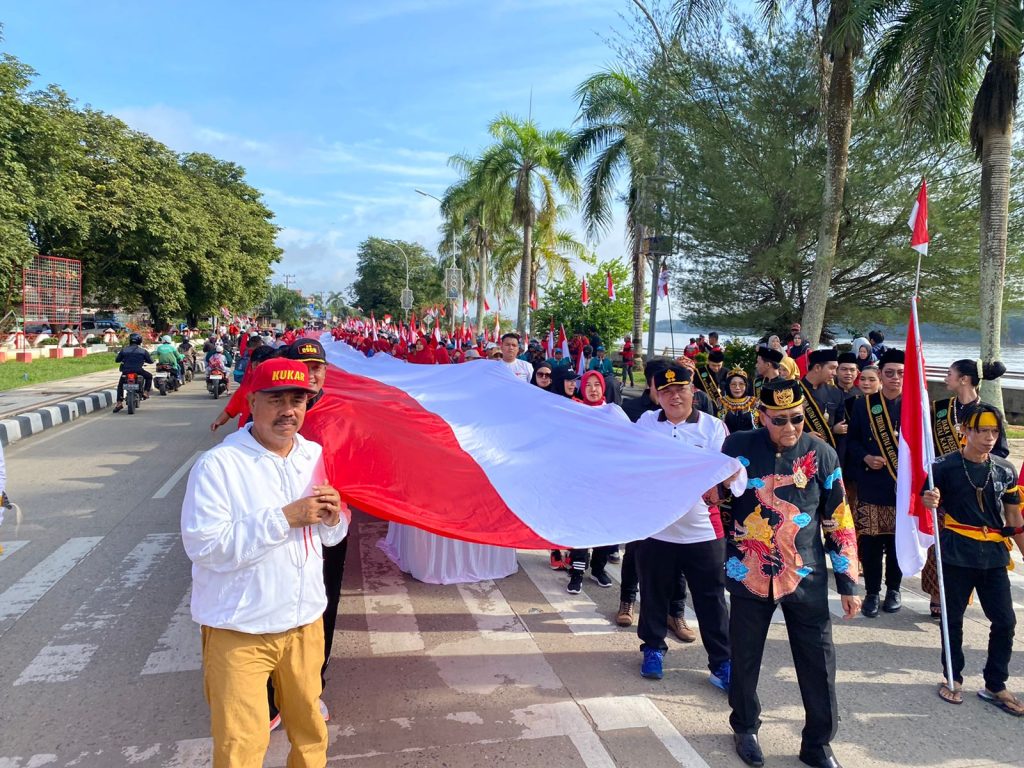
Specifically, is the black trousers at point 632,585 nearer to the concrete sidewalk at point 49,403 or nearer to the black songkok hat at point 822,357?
the black songkok hat at point 822,357

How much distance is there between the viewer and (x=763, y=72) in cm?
1694

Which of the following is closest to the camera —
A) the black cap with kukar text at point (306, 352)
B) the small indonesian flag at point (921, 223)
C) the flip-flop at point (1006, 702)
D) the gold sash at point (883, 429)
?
the flip-flop at point (1006, 702)

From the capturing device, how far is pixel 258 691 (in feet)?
8.09

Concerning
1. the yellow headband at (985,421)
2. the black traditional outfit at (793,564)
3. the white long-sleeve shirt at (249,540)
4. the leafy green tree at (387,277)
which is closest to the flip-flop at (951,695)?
the black traditional outfit at (793,564)

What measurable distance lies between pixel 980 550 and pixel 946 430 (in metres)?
1.31

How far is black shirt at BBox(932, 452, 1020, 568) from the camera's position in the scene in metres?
3.87

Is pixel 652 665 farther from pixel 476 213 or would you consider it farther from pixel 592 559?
pixel 476 213

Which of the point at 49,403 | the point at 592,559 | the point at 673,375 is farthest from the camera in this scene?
the point at 49,403

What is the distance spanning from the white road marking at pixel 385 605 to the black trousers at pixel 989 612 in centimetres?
316

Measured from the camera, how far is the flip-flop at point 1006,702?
3.73m

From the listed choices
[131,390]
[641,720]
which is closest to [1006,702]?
[641,720]

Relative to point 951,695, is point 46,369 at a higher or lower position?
higher

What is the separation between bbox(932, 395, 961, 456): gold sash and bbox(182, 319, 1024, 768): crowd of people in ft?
0.04

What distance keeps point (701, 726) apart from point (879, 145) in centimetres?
1595
